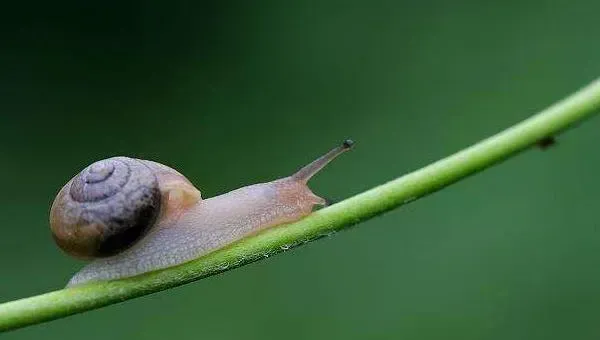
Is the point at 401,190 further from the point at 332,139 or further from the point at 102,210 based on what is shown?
the point at 332,139

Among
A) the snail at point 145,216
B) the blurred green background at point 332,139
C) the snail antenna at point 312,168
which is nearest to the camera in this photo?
the snail at point 145,216

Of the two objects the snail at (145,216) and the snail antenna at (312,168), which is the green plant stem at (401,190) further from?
the snail antenna at (312,168)

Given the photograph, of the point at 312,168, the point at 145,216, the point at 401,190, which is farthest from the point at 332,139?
the point at 401,190

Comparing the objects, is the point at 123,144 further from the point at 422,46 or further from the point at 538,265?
the point at 538,265

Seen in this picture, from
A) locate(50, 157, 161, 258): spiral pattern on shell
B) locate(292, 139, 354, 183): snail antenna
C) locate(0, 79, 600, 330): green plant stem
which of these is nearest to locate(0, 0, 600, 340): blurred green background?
locate(292, 139, 354, 183): snail antenna

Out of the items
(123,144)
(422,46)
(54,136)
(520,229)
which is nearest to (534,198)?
(520,229)

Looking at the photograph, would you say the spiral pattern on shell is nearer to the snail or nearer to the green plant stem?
the snail

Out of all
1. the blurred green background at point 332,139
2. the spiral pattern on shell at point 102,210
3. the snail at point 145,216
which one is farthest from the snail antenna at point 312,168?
the blurred green background at point 332,139
